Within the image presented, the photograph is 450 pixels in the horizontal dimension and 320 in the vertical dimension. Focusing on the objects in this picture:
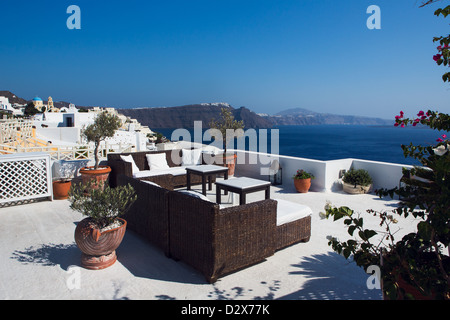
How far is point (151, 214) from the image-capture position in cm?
372

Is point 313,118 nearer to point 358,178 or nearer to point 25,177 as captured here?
point 358,178

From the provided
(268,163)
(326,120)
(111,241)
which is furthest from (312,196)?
(326,120)

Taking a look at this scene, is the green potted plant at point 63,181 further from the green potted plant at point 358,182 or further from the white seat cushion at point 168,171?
the green potted plant at point 358,182

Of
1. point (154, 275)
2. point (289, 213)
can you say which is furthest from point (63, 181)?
point (289, 213)

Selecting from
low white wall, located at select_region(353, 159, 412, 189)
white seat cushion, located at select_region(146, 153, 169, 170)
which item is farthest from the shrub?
white seat cushion, located at select_region(146, 153, 169, 170)

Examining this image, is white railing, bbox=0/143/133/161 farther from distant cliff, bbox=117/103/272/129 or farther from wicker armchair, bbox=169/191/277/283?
distant cliff, bbox=117/103/272/129

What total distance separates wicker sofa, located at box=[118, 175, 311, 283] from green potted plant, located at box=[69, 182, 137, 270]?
0.49m

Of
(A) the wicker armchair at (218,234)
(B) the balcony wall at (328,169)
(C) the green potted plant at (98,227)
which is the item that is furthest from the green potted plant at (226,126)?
(C) the green potted plant at (98,227)

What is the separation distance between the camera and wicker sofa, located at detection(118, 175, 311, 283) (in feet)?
9.50

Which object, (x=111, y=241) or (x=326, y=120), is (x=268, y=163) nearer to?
(x=111, y=241)

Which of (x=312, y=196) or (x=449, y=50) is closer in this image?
(x=449, y=50)
